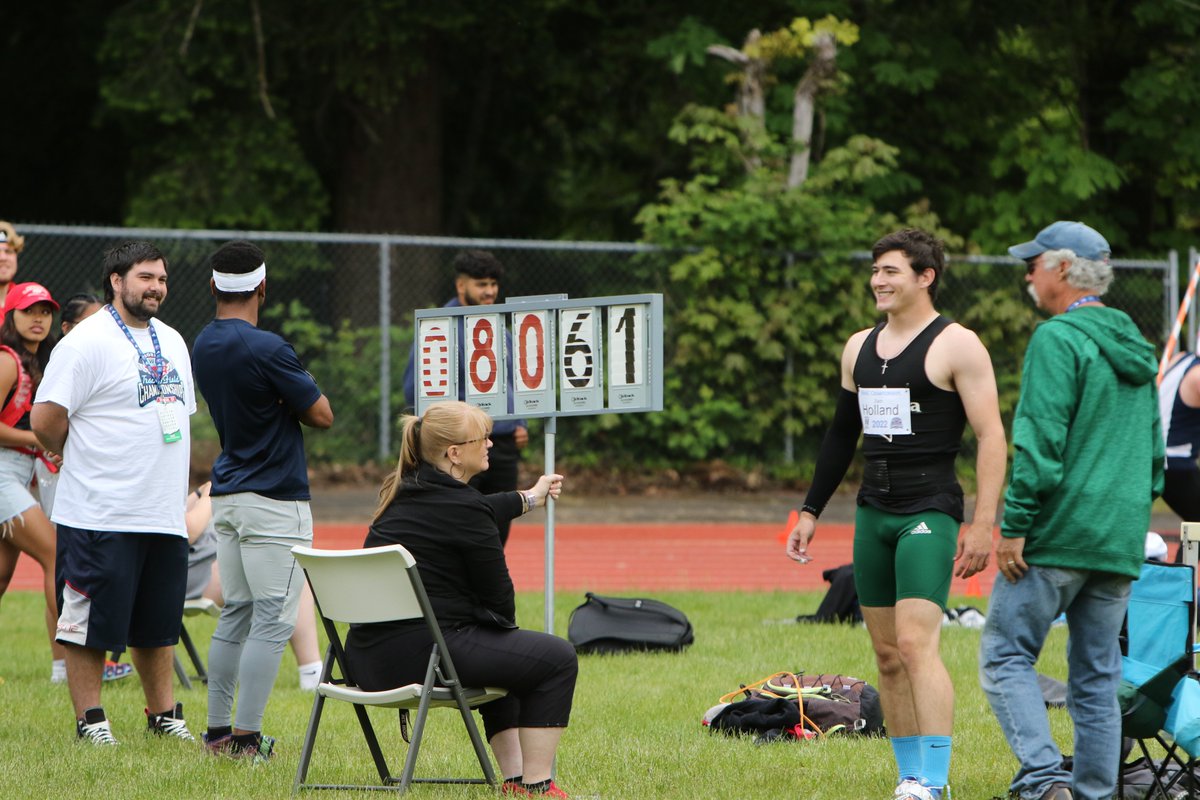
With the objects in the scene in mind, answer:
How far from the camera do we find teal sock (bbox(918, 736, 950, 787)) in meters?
5.21

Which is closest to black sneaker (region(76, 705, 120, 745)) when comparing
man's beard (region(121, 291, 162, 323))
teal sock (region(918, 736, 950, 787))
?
man's beard (region(121, 291, 162, 323))

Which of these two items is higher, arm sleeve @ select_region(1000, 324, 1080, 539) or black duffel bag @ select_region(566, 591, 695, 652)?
arm sleeve @ select_region(1000, 324, 1080, 539)

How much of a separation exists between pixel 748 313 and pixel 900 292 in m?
10.5

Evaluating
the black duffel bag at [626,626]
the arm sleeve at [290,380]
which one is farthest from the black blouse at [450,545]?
the black duffel bag at [626,626]

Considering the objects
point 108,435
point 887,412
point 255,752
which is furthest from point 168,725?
point 887,412

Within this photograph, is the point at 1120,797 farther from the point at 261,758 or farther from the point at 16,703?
the point at 16,703

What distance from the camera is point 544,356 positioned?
226 inches

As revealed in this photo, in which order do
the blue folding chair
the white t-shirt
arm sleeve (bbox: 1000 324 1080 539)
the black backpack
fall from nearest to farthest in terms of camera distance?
arm sleeve (bbox: 1000 324 1080 539)
the blue folding chair
the white t-shirt
the black backpack

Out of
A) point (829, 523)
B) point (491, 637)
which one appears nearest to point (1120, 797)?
point (491, 637)

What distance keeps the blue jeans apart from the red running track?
→ 230 inches

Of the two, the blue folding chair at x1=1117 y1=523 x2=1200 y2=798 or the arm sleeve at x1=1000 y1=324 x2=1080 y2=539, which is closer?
the arm sleeve at x1=1000 y1=324 x2=1080 y2=539

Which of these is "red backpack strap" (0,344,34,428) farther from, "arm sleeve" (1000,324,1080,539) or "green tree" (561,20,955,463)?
"green tree" (561,20,955,463)

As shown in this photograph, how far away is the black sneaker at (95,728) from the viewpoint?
6301 millimetres

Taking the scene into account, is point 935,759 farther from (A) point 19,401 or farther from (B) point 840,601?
(A) point 19,401
